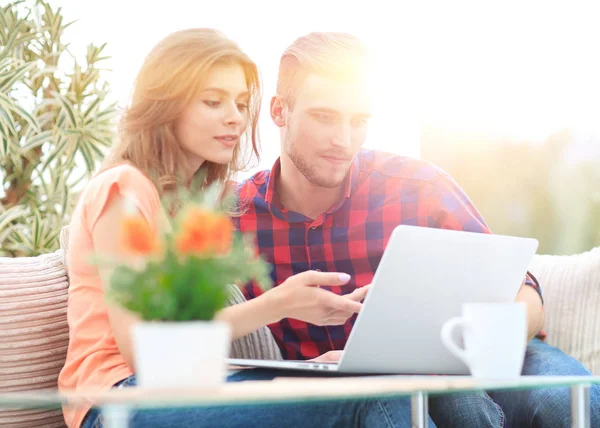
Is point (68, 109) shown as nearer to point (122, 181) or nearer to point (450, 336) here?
point (122, 181)

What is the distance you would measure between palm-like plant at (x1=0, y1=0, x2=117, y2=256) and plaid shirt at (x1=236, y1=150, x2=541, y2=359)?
132 cm

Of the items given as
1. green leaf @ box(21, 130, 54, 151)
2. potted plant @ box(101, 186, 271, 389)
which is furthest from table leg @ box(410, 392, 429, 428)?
green leaf @ box(21, 130, 54, 151)

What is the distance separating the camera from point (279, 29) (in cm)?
354

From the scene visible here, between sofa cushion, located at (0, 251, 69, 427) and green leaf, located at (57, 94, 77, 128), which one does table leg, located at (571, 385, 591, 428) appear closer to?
sofa cushion, located at (0, 251, 69, 427)

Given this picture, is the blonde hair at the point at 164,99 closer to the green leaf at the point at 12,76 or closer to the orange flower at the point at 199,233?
the orange flower at the point at 199,233

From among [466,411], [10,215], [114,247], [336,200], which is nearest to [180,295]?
[114,247]

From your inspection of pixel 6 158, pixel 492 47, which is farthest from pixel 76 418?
pixel 492 47

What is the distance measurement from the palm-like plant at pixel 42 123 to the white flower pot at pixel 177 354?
2.29 m

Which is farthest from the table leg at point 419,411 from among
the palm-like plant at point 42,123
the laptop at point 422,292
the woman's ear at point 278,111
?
the palm-like plant at point 42,123

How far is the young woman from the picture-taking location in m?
1.31

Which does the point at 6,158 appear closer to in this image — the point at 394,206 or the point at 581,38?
the point at 394,206

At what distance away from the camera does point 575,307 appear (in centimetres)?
212

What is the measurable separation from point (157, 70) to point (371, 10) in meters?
2.07

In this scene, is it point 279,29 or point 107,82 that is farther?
point 279,29
